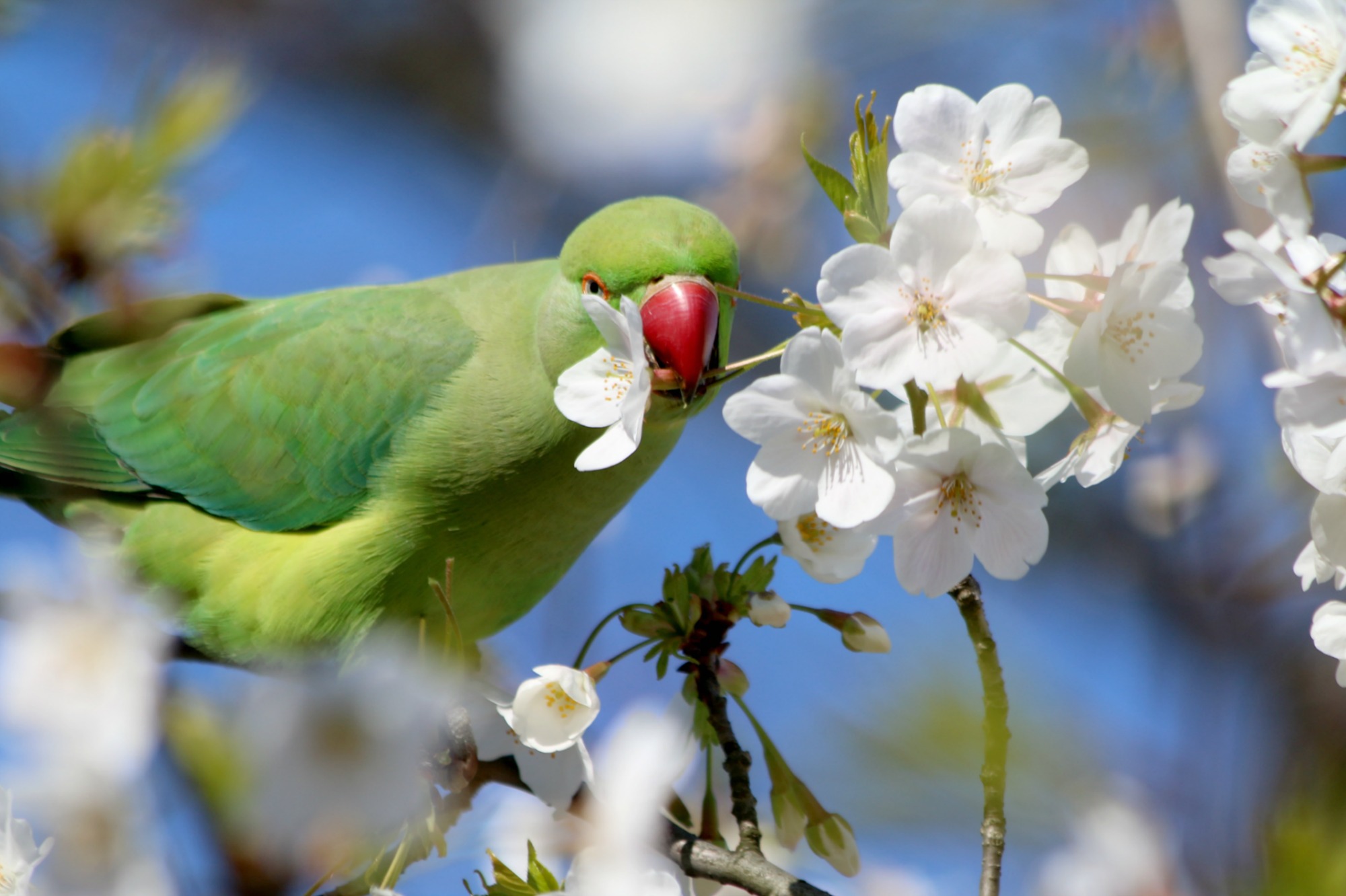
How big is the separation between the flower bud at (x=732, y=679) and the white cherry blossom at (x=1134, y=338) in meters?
0.66

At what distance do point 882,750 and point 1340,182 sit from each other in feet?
9.21

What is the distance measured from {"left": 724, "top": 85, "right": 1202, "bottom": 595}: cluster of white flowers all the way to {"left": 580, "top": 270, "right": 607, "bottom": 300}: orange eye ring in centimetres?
96

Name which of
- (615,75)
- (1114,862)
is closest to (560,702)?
(1114,862)

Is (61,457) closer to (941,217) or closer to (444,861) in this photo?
(444,861)

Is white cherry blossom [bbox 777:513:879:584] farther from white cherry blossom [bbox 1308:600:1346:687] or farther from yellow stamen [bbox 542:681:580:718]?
white cherry blossom [bbox 1308:600:1346:687]

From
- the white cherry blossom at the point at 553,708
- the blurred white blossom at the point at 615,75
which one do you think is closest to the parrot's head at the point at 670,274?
the white cherry blossom at the point at 553,708

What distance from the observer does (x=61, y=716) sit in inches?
33.7

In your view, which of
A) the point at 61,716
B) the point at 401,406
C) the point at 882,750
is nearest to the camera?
the point at 61,716

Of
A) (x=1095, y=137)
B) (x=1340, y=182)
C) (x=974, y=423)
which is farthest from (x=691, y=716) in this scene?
(x=1340, y=182)

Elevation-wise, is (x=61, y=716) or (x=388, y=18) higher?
(x=388, y=18)

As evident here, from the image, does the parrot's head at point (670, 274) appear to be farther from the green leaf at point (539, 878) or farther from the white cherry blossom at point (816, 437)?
the green leaf at point (539, 878)

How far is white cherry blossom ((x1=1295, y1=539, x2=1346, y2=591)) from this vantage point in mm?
1206

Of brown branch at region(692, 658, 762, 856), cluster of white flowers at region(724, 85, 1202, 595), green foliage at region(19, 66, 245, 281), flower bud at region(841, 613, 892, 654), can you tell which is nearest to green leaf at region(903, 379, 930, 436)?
cluster of white flowers at region(724, 85, 1202, 595)

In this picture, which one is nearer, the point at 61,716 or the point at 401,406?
the point at 61,716
